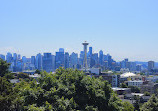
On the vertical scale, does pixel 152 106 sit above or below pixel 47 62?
below

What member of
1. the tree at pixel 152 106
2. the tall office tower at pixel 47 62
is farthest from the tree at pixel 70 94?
the tall office tower at pixel 47 62

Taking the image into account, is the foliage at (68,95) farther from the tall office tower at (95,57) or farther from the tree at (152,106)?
the tall office tower at (95,57)

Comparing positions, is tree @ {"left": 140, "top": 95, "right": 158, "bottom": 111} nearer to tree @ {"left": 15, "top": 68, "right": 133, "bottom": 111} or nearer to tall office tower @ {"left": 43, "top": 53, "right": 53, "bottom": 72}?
tree @ {"left": 15, "top": 68, "right": 133, "bottom": 111}

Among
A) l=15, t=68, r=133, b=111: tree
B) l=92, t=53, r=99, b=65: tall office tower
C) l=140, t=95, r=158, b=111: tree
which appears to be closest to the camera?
l=15, t=68, r=133, b=111: tree

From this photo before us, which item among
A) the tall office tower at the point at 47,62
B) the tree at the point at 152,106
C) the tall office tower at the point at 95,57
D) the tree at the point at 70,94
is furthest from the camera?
the tall office tower at the point at 95,57

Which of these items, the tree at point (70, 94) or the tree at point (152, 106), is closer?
the tree at point (70, 94)

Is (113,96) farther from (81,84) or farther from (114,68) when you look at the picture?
(114,68)

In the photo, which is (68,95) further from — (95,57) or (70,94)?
(95,57)

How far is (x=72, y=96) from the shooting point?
337 inches

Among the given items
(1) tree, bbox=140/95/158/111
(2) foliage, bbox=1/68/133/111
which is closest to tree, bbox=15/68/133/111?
(2) foliage, bbox=1/68/133/111

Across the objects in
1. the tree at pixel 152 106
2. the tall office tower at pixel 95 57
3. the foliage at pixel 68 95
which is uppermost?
the tall office tower at pixel 95 57

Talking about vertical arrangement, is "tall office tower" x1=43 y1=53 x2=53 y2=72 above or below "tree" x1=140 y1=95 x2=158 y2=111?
above

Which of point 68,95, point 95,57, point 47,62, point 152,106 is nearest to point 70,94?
point 68,95

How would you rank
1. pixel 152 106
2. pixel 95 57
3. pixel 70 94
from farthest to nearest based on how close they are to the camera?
pixel 95 57 → pixel 152 106 → pixel 70 94
